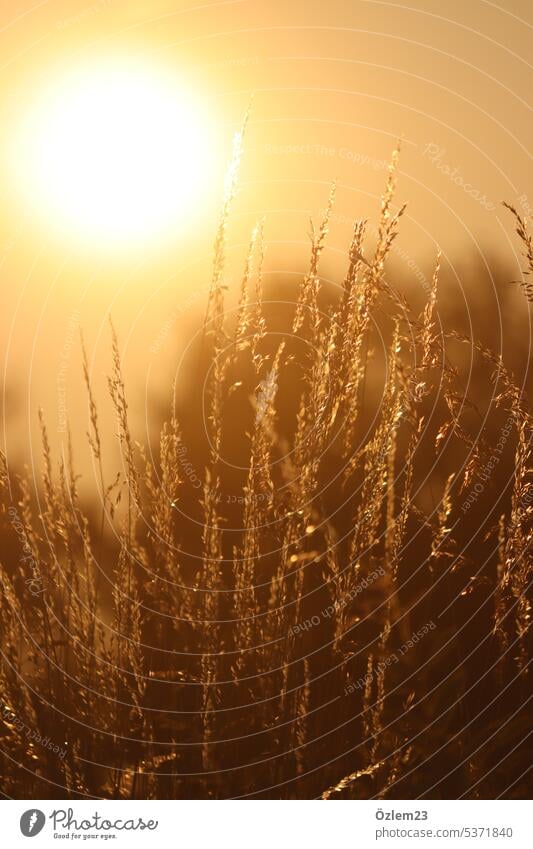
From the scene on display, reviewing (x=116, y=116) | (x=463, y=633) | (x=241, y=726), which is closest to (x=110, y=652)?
(x=241, y=726)
